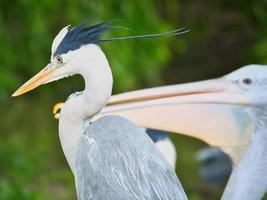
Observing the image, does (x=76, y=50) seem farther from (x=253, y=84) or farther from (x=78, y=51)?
(x=253, y=84)

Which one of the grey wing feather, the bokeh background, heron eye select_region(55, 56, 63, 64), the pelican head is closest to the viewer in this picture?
the grey wing feather

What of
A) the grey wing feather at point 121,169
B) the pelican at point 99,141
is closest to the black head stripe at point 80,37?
the pelican at point 99,141

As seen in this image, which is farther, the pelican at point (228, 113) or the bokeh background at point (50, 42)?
the bokeh background at point (50, 42)

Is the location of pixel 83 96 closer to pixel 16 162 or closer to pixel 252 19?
pixel 16 162

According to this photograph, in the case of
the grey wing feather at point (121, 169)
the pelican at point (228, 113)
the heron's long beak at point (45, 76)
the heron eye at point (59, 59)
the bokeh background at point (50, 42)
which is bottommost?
the bokeh background at point (50, 42)

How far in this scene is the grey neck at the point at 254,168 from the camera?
2.88m

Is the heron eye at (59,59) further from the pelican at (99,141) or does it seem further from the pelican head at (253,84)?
the pelican head at (253,84)

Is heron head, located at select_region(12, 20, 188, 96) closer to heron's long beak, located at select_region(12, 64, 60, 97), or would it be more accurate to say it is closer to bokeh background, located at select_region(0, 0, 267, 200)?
heron's long beak, located at select_region(12, 64, 60, 97)

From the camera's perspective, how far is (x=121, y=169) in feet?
A: 7.30

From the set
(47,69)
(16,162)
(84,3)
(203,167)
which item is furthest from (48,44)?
(47,69)

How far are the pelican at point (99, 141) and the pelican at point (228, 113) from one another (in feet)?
1.92

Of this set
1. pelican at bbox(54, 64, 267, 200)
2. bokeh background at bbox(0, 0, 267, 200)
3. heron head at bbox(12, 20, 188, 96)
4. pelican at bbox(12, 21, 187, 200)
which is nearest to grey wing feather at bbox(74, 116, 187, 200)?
pelican at bbox(12, 21, 187, 200)

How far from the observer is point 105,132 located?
7.52 feet

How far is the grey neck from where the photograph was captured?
2883 mm
